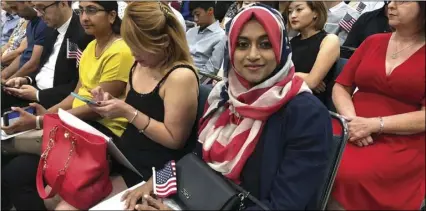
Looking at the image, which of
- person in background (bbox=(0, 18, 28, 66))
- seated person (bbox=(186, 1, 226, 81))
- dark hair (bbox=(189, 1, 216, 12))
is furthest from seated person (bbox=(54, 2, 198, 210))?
person in background (bbox=(0, 18, 28, 66))

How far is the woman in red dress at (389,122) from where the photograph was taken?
966 mm

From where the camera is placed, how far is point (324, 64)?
1896mm

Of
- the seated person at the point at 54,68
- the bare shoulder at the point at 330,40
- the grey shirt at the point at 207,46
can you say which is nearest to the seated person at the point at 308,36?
the bare shoulder at the point at 330,40

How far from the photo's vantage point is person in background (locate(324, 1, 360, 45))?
270 centimetres

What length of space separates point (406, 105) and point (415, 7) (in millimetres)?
243

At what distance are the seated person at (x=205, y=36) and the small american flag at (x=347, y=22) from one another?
2.66 feet

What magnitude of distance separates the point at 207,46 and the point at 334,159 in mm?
1931

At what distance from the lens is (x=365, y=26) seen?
239cm

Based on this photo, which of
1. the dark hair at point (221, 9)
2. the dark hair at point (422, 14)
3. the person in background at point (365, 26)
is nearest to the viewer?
the dark hair at point (422, 14)

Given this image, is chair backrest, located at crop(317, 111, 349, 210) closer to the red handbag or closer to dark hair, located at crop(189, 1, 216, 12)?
the red handbag

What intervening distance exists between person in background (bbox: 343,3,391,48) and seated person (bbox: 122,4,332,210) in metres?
1.33

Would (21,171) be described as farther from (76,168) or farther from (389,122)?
(389,122)

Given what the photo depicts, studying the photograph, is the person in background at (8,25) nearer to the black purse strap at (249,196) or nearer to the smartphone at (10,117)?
the smartphone at (10,117)

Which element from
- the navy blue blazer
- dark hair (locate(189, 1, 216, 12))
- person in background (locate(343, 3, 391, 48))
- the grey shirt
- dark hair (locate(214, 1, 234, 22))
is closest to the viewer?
the navy blue blazer
